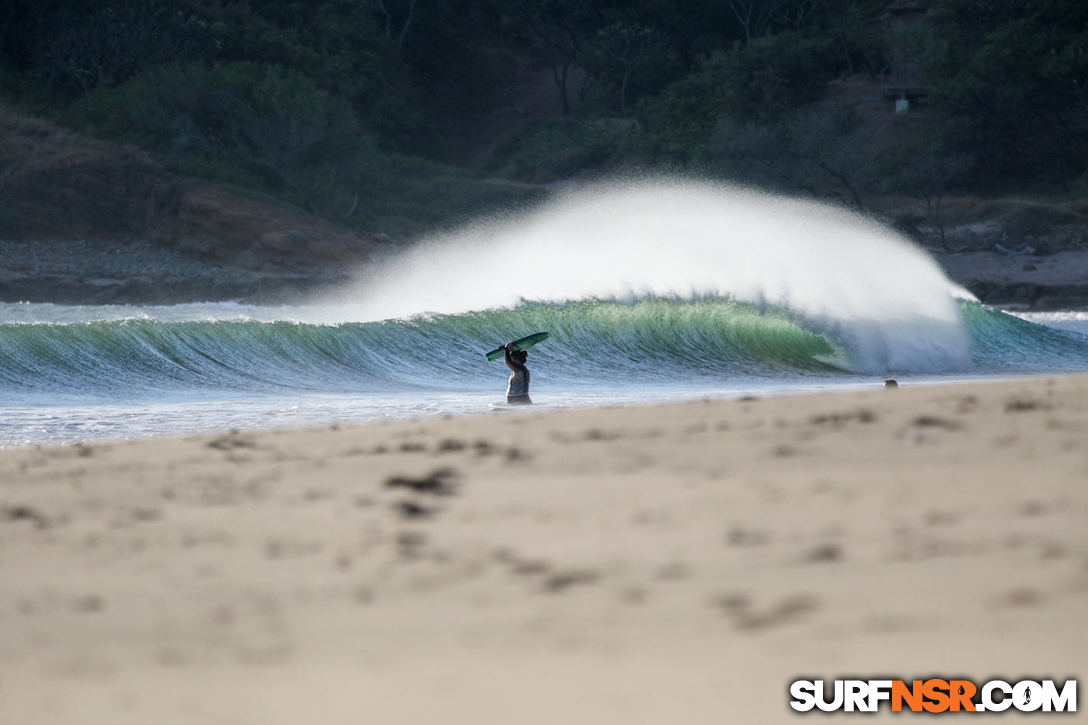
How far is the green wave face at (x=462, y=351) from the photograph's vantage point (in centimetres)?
1504

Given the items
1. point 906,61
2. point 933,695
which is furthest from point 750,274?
point 906,61

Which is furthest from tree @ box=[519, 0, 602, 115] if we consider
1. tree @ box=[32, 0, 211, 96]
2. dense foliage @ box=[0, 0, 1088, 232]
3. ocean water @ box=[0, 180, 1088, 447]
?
ocean water @ box=[0, 180, 1088, 447]

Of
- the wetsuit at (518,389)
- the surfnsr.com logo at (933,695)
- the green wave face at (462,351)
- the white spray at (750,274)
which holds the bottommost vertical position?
the surfnsr.com logo at (933,695)

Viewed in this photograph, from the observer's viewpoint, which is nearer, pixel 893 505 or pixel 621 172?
pixel 893 505

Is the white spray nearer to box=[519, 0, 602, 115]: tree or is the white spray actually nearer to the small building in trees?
the small building in trees

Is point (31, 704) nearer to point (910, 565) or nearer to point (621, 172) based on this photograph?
point (910, 565)

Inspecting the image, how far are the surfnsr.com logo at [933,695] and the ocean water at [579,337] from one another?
811 cm

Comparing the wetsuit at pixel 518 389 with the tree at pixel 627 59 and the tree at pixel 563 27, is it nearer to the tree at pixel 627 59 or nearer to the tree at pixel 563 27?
the tree at pixel 627 59

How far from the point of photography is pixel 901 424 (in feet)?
18.6

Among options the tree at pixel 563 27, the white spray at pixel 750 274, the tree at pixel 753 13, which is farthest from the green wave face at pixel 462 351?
the tree at pixel 563 27

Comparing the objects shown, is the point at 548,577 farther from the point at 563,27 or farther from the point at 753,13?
the point at 563,27

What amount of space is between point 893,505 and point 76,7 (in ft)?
156

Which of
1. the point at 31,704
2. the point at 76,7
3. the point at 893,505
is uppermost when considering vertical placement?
the point at 76,7

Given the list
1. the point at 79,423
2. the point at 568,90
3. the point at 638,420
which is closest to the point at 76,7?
the point at 568,90
